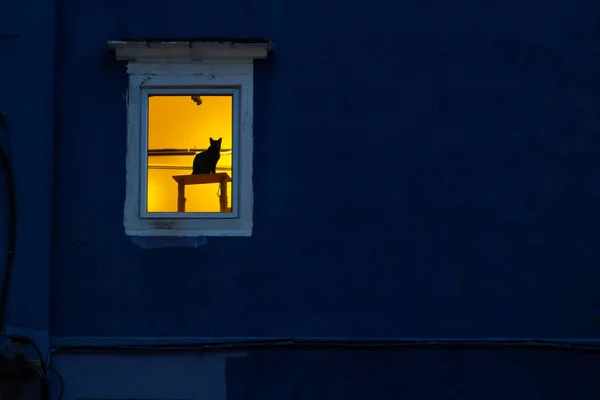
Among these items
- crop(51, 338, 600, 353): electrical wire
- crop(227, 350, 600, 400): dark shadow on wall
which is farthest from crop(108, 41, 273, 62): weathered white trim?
crop(227, 350, 600, 400): dark shadow on wall

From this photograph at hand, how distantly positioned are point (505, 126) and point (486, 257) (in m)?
1.00

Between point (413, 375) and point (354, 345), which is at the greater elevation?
point (354, 345)

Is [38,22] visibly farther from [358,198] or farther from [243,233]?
[358,198]

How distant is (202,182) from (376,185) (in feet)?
4.42

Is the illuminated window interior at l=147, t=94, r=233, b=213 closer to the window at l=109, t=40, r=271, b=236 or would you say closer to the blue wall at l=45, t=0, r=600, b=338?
the window at l=109, t=40, r=271, b=236

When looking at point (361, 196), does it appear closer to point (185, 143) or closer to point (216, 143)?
point (216, 143)

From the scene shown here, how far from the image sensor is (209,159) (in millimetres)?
5836

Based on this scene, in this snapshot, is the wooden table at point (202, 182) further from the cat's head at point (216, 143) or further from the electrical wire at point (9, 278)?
the electrical wire at point (9, 278)

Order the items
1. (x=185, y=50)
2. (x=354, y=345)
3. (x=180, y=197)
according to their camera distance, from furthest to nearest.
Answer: (x=180, y=197) < (x=185, y=50) < (x=354, y=345)

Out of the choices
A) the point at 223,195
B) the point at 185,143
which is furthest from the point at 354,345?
the point at 185,143

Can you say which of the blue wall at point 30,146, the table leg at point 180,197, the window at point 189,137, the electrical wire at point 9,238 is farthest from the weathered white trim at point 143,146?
the electrical wire at point 9,238

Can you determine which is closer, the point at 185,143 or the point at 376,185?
the point at 376,185

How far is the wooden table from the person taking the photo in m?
5.76

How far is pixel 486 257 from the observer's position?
5617 mm
